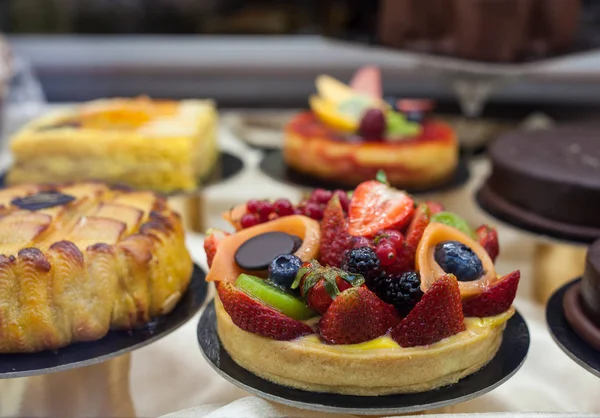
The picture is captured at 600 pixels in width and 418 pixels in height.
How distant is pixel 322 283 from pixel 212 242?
35cm

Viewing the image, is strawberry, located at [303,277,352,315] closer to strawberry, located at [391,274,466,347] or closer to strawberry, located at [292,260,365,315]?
strawberry, located at [292,260,365,315]

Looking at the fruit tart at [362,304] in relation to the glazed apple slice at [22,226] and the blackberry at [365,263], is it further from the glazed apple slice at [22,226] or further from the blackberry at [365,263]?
the glazed apple slice at [22,226]

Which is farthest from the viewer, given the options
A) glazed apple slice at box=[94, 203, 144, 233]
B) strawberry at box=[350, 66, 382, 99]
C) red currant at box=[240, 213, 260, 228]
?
strawberry at box=[350, 66, 382, 99]

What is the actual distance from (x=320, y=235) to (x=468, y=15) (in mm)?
1223

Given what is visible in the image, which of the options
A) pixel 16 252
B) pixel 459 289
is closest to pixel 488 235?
pixel 459 289

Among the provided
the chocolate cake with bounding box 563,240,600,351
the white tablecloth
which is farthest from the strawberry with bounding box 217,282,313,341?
the chocolate cake with bounding box 563,240,600,351

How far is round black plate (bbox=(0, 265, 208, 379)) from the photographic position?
54.9 inches

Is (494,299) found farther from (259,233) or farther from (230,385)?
(230,385)

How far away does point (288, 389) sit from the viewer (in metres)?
1.34

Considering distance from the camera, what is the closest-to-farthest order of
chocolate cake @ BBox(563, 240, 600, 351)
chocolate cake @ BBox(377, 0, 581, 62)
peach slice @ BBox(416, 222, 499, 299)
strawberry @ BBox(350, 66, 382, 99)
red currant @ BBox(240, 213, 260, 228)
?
peach slice @ BBox(416, 222, 499, 299), chocolate cake @ BBox(563, 240, 600, 351), red currant @ BBox(240, 213, 260, 228), chocolate cake @ BBox(377, 0, 581, 62), strawberry @ BBox(350, 66, 382, 99)

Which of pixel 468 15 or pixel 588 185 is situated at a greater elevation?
pixel 468 15

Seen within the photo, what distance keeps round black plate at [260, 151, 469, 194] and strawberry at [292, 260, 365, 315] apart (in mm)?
1088

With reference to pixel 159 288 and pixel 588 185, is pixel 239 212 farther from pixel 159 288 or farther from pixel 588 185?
pixel 588 185

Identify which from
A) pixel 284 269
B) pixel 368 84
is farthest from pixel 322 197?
pixel 368 84
